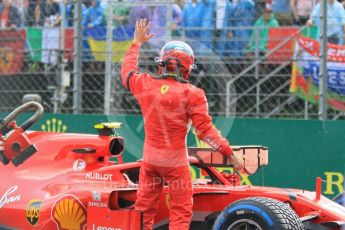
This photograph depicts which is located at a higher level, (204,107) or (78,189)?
(204,107)

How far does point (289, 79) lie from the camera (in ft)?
31.4

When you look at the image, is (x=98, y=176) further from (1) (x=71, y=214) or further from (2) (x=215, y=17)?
(2) (x=215, y=17)

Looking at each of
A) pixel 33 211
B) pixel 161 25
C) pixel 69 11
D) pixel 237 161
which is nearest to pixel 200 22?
pixel 161 25

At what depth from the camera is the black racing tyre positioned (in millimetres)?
5926

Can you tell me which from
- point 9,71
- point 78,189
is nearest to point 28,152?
point 78,189

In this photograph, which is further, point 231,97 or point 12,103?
point 12,103

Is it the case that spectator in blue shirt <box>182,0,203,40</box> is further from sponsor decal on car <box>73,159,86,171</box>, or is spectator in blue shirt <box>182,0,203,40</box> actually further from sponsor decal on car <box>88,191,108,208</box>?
sponsor decal on car <box>88,191,108,208</box>

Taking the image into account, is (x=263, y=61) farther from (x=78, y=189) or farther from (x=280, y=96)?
(x=78, y=189)

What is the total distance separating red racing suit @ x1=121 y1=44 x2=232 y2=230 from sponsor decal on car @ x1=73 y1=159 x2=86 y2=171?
107cm

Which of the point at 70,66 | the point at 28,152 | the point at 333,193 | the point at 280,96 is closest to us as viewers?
the point at 28,152

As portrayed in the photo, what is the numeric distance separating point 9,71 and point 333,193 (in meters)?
4.60

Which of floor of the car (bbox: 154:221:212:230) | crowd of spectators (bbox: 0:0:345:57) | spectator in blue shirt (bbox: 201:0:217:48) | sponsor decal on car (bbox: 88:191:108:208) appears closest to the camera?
sponsor decal on car (bbox: 88:191:108:208)

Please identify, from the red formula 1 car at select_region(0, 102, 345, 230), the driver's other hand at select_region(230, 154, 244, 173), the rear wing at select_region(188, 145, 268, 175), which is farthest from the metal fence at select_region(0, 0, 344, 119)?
the driver's other hand at select_region(230, 154, 244, 173)

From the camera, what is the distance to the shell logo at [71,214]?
22.1ft
